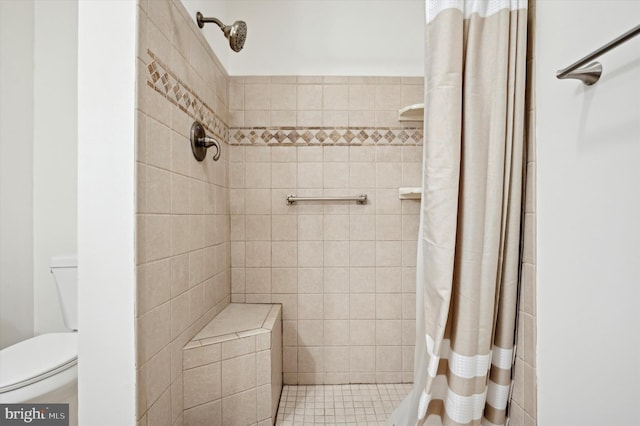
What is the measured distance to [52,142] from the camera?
74.4 inches

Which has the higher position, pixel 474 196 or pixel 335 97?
pixel 335 97

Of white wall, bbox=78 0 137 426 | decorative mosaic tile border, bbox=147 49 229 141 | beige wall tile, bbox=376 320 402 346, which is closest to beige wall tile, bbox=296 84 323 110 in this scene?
decorative mosaic tile border, bbox=147 49 229 141

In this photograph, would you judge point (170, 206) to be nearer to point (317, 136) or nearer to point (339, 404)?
point (317, 136)

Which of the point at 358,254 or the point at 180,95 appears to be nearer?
the point at 180,95

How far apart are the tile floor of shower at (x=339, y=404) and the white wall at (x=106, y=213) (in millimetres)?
892

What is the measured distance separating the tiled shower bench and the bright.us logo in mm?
408

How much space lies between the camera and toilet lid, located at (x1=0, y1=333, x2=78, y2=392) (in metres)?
1.18

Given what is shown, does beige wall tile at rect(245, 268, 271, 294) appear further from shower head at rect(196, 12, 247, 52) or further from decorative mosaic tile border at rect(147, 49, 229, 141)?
shower head at rect(196, 12, 247, 52)

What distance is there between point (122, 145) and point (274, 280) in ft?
3.93

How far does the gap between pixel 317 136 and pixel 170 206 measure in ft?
3.35

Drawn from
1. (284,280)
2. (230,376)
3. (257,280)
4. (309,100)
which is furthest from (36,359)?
(309,100)

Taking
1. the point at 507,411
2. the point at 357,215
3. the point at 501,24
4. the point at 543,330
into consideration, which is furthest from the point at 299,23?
the point at 507,411

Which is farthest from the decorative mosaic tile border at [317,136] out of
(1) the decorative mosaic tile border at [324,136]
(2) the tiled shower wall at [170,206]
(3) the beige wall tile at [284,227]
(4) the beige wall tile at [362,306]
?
(4) the beige wall tile at [362,306]

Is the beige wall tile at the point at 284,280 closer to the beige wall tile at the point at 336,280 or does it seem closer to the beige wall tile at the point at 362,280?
the beige wall tile at the point at 336,280
